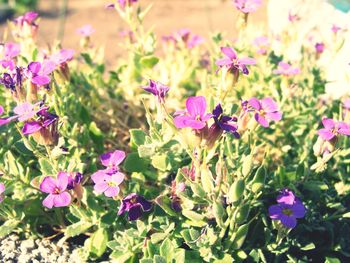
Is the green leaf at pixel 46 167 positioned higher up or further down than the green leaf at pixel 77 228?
higher up

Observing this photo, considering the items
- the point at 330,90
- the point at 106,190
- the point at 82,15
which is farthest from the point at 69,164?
the point at 82,15

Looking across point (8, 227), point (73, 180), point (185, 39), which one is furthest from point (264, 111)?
point (185, 39)

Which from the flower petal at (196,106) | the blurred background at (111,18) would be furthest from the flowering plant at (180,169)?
the blurred background at (111,18)

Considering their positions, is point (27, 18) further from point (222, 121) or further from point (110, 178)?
point (222, 121)

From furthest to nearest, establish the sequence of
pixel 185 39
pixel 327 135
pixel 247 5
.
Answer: pixel 185 39 → pixel 247 5 → pixel 327 135

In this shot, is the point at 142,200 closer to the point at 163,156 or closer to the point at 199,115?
the point at 163,156

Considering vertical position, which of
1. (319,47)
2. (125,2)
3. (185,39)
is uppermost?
(125,2)

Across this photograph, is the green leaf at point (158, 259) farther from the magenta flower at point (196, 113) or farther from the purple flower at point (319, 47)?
the purple flower at point (319, 47)
